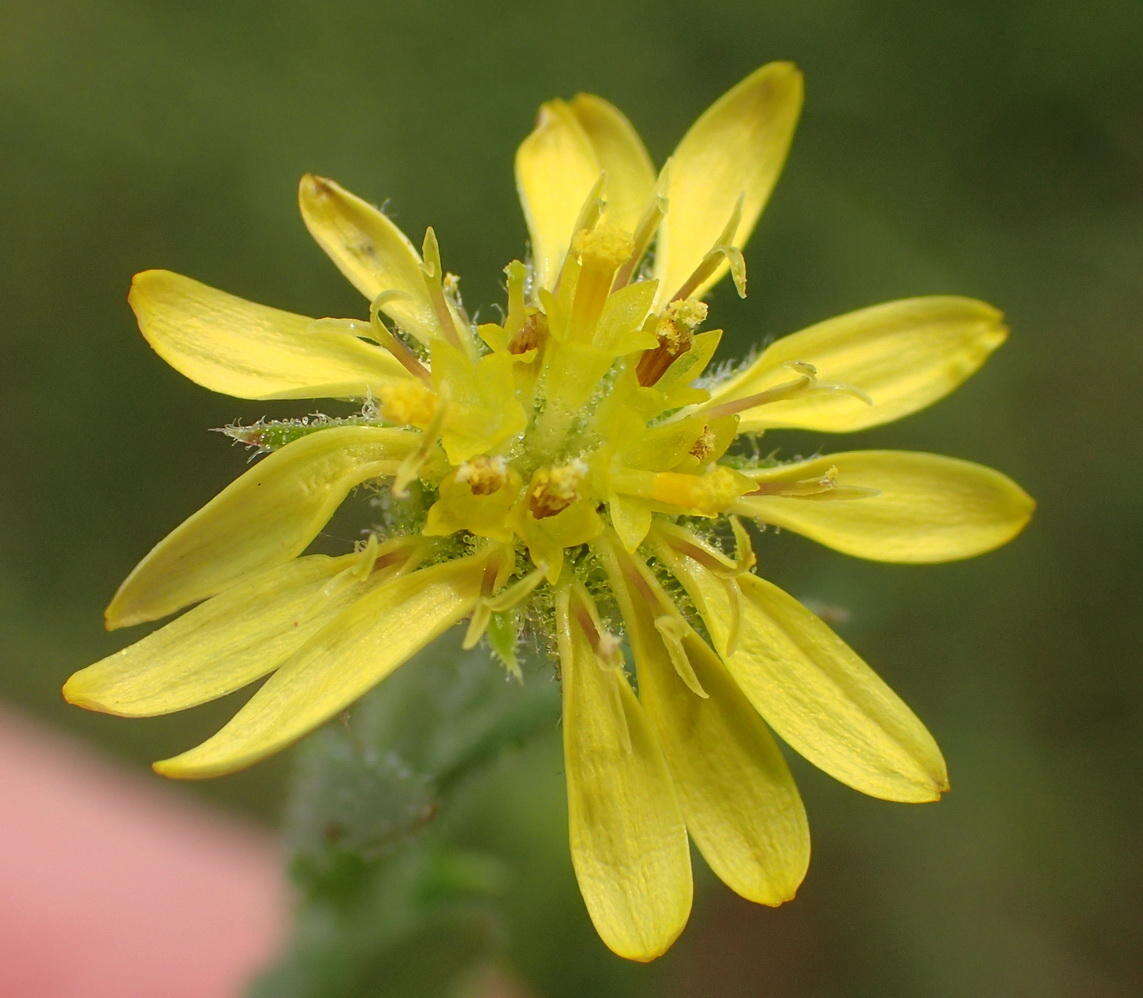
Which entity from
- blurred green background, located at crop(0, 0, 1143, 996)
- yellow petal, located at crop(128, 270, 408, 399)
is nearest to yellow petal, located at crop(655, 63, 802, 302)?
yellow petal, located at crop(128, 270, 408, 399)

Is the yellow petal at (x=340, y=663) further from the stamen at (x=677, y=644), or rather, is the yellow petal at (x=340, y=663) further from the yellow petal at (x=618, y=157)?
the yellow petal at (x=618, y=157)

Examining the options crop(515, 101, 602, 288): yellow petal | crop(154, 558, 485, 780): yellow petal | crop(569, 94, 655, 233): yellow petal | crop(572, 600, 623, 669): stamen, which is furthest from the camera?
crop(569, 94, 655, 233): yellow petal

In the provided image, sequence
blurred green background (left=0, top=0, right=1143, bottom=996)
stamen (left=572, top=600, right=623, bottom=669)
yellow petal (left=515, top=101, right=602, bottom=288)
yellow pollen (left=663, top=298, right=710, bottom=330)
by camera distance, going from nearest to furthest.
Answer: stamen (left=572, top=600, right=623, bottom=669)
yellow pollen (left=663, top=298, right=710, bottom=330)
yellow petal (left=515, top=101, right=602, bottom=288)
blurred green background (left=0, top=0, right=1143, bottom=996)

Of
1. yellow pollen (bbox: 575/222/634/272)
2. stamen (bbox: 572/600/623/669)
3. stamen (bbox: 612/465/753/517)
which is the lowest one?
stamen (bbox: 572/600/623/669)

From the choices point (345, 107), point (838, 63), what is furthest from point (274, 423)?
point (838, 63)

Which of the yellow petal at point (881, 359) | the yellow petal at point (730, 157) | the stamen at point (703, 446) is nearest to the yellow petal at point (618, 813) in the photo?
the stamen at point (703, 446)

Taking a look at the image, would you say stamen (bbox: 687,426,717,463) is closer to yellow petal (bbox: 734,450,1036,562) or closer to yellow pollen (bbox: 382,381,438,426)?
yellow petal (bbox: 734,450,1036,562)

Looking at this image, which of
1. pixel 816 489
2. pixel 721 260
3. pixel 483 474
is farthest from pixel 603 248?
pixel 816 489

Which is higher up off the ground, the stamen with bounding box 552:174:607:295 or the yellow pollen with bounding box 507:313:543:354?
the stamen with bounding box 552:174:607:295
